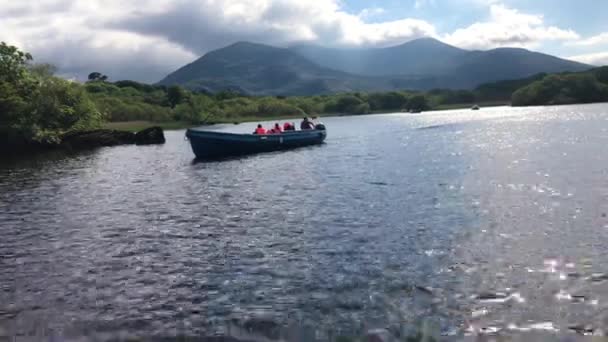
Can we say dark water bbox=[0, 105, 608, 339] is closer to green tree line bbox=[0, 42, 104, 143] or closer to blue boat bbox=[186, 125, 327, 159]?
blue boat bbox=[186, 125, 327, 159]

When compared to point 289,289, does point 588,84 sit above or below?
above

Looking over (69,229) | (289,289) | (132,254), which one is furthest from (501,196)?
(69,229)

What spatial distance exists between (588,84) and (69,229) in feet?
652

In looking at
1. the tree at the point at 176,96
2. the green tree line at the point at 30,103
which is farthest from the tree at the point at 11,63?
the tree at the point at 176,96

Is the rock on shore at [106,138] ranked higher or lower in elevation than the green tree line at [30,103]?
lower

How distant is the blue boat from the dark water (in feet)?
51.7

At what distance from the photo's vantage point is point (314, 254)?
14898 mm

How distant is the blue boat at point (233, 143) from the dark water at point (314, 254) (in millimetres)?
15757

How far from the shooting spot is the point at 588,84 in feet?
602

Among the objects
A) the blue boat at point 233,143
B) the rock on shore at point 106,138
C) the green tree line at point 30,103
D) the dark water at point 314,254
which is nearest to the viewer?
the dark water at point 314,254

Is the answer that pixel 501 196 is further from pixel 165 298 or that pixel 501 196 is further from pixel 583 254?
pixel 165 298

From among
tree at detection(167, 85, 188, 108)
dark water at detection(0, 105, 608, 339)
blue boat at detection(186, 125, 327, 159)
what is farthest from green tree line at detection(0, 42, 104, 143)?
tree at detection(167, 85, 188, 108)

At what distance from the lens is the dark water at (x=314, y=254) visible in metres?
10.4

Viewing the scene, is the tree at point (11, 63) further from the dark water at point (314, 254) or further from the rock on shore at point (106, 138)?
the dark water at point (314, 254)
